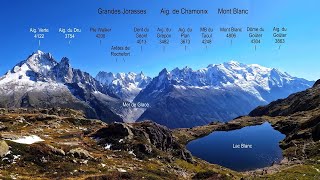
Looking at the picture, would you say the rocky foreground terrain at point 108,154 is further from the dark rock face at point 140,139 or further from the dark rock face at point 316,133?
the dark rock face at point 316,133

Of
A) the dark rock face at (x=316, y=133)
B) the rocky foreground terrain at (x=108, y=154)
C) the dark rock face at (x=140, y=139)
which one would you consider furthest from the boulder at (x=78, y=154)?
the dark rock face at (x=316, y=133)

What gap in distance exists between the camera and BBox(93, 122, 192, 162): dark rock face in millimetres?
114188

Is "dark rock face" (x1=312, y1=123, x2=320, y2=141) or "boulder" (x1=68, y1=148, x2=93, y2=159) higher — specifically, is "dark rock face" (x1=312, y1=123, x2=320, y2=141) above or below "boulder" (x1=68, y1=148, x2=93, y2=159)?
below

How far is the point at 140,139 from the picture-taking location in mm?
123000

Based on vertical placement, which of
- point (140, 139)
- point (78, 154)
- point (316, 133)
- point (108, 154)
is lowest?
point (316, 133)

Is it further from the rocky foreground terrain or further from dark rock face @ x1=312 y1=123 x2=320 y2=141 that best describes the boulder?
dark rock face @ x1=312 y1=123 x2=320 y2=141

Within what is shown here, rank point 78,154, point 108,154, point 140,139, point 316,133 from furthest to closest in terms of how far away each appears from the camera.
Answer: point 316,133
point 140,139
point 108,154
point 78,154

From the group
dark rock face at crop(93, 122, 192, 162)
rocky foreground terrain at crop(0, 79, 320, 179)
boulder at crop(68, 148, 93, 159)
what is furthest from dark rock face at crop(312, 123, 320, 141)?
boulder at crop(68, 148, 93, 159)

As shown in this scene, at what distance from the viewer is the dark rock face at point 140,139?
114 m

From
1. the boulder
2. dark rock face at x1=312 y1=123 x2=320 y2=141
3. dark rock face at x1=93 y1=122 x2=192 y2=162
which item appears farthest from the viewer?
dark rock face at x1=312 y1=123 x2=320 y2=141

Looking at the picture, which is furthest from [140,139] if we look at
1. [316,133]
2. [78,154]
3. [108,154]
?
[316,133]

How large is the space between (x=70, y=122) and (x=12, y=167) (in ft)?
322

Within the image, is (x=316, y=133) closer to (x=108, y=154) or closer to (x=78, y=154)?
(x=108, y=154)

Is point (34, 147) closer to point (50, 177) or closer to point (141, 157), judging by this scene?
point (50, 177)
